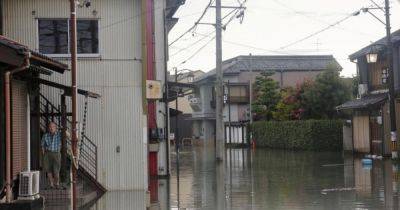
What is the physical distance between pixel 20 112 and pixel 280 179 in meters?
10.5

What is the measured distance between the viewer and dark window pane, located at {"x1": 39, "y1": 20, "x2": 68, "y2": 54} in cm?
1862

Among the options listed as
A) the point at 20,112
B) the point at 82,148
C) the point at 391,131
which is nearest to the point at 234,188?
the point at 82,148

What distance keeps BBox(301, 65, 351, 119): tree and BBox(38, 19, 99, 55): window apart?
30256mm

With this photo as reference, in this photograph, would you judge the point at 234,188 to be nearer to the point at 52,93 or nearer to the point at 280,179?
the point at 280,179

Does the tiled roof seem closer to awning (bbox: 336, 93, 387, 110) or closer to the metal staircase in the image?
awning (bbox: 336, 93, 387, 110)

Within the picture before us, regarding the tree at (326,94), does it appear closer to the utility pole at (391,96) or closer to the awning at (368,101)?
the awning at (368,101)

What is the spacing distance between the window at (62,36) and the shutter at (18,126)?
3.66 m

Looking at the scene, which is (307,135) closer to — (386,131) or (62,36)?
(386,131)

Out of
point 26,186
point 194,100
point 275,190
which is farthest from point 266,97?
point 26,186

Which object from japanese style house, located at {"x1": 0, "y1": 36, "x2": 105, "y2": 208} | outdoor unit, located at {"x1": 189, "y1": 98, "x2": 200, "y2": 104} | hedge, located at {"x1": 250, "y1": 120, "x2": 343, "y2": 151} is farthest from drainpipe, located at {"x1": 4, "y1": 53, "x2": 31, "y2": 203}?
outdoor unit, located at {"x1": 189, "y1": 98, "x2": 200, "y2": 104}

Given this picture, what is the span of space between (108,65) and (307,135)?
27825mm

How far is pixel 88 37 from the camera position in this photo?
742 inches

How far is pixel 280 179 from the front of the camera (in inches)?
868

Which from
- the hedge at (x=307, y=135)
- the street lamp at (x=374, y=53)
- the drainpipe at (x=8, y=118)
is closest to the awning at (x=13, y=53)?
the drainpipe at (x=8, y=118)
